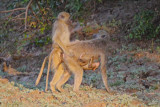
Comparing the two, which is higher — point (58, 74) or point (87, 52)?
point (87, 52)

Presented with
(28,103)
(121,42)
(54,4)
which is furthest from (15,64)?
(28,103)

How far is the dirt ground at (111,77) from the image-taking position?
520cm

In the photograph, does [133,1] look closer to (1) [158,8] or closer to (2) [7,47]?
(1) [158,8]

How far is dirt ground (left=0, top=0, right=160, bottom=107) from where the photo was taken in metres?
5.20

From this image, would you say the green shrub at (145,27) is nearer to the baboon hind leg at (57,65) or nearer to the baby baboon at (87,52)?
the baby baboon at (87,52)

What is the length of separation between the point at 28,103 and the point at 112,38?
295 inches

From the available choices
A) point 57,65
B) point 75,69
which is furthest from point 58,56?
point 75,69

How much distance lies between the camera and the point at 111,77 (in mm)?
8664

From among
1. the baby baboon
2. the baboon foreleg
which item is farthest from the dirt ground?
the baby baboon

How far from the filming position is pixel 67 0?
10570 mm

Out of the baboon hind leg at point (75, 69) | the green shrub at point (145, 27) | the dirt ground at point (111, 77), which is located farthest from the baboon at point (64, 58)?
the green shrub at point (145, 27)

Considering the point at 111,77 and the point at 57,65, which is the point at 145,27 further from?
the point at 57,65

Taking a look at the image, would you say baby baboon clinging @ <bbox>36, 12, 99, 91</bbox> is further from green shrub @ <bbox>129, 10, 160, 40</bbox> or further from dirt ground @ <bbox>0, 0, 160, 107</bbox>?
green shrub @ <bbox>129, 10, 160, 40</bbox>

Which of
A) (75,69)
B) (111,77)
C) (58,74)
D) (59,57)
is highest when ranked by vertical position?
(59,57)
